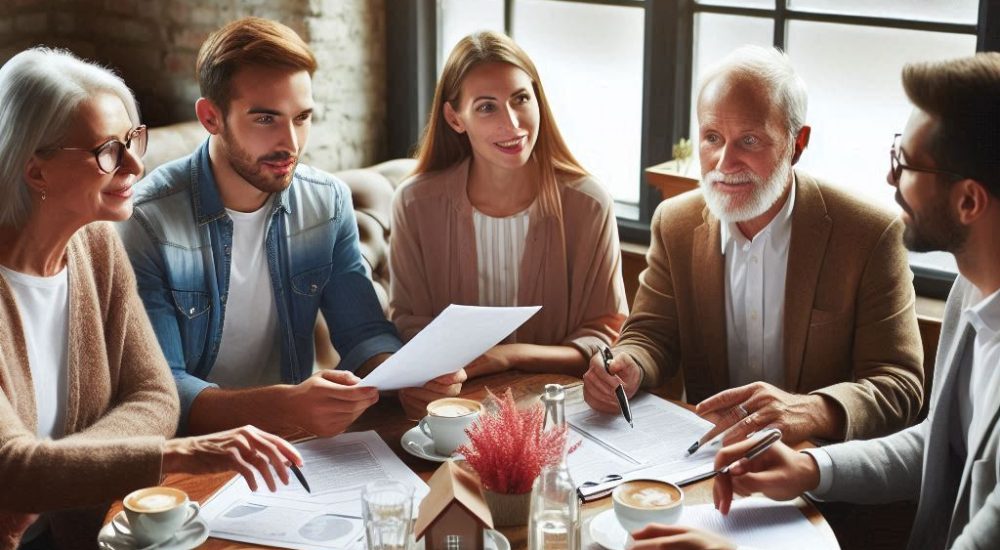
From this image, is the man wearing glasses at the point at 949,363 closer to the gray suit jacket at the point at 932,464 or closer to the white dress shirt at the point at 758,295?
the gray suit jacket at the point at 932,464

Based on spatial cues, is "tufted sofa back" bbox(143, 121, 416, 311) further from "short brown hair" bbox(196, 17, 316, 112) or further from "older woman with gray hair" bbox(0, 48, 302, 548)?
"older woman with gray hair" bbox(0, 48, 302, 548)

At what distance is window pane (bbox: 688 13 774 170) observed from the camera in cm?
326

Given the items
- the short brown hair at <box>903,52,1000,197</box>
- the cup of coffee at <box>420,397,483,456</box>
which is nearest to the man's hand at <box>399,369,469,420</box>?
the cup of coffee at <box>420,397,483,456</box>

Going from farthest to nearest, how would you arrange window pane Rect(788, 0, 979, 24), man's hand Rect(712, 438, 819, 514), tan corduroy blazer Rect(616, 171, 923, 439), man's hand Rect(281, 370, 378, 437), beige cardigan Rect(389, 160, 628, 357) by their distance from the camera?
window pane Rect(788, 0, 979, 24) → beige cardigan Rect(389, 160, 628, 357) → tan corduroy blazer Rect(616, 171, 923, 439) → man's hand Rect(281, 370, 378, 437) → man's hand Rect(712, 438, 819, 514)

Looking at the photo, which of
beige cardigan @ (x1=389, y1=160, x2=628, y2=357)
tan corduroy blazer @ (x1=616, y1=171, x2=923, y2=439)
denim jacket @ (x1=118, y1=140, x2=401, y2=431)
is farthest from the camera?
beige cardigan @ (x1=389, y1=160, x2=628, y2=357)

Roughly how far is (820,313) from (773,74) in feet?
1.69

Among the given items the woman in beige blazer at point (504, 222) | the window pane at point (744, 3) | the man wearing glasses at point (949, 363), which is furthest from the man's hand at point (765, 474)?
the window pane at point (744, 3)

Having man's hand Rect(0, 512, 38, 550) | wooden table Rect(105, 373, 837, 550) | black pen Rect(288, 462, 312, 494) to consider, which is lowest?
man's hand Rect(0, 512, 38, 550)

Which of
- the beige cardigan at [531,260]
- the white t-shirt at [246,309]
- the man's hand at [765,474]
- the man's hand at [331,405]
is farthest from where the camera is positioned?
the beige cardigan at [531,260]

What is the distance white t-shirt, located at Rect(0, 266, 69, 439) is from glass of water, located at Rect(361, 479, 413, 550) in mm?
787

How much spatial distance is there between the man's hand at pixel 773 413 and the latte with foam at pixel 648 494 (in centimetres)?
29

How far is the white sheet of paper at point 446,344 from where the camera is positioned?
6.38 ft

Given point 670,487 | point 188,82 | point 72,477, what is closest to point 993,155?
point 670,487

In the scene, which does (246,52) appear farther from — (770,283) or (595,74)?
(595,74)
